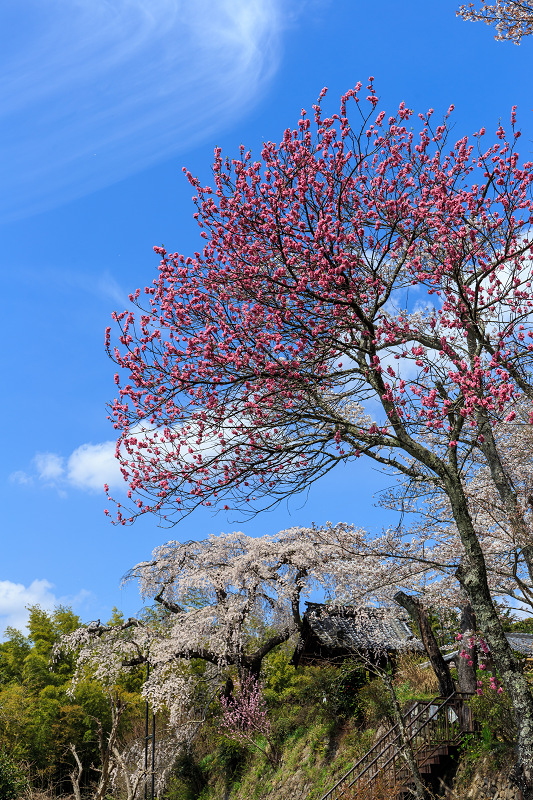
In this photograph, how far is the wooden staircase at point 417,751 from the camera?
589 inches

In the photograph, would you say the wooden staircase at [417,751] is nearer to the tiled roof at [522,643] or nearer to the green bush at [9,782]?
the green bush at [9,782]

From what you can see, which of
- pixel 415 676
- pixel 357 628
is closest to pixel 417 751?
pixel 415 676

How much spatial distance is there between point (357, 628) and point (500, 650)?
45.8 feet

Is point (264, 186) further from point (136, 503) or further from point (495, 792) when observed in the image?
point (495, 792)

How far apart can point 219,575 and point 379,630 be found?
638cm

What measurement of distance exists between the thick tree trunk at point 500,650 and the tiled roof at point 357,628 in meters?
12.5

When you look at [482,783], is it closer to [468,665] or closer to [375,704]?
[468,665]

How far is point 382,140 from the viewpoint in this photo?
1091 centimetres

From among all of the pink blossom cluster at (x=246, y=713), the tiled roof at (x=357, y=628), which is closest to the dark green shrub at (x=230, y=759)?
the pink blossom cluster at (x=246, y=713)

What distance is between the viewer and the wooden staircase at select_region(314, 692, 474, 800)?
14953 millimetres

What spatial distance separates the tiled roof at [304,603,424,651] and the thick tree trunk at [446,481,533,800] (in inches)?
490

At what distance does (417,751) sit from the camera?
1555 centimetres

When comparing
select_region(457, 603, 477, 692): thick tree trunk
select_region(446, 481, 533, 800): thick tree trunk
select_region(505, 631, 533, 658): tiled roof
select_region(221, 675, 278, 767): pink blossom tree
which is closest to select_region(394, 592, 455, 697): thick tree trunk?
select_region(457, 603, 477, 692): thick tree trunk

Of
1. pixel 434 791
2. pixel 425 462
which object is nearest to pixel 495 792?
pixel 434 791
